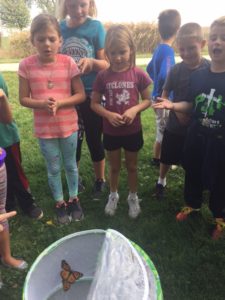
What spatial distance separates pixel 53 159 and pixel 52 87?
58cm

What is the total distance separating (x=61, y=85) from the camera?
2500 millimetres

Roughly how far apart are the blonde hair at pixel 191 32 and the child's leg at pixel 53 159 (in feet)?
4.10

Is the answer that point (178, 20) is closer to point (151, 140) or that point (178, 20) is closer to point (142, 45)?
point (151, 140)

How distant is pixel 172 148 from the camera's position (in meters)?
2.81

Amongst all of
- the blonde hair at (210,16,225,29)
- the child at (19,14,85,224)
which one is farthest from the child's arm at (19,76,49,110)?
the blonde hair at (210,16,225,29)

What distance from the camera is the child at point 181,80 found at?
97.2 inches

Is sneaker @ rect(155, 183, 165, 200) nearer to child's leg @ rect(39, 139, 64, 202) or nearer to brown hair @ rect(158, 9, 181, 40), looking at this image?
child's leg @ rect(39, 139, 64, 202)

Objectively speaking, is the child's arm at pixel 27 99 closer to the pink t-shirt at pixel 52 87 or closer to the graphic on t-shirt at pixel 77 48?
the pink t-shirt at pixel 52 87

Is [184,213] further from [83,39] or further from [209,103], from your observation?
[83,39]

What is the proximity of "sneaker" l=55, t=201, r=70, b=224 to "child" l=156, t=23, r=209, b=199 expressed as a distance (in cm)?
96

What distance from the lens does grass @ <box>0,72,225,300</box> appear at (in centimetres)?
223

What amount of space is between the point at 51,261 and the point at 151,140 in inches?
117

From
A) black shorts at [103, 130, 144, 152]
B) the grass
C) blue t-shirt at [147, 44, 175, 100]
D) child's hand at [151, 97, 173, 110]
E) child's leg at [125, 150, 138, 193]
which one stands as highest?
blue t-shirt at [147, 44, 175, 100]

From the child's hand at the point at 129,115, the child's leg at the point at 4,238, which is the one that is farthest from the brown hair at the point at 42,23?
the child's leg at the point at 4,238
